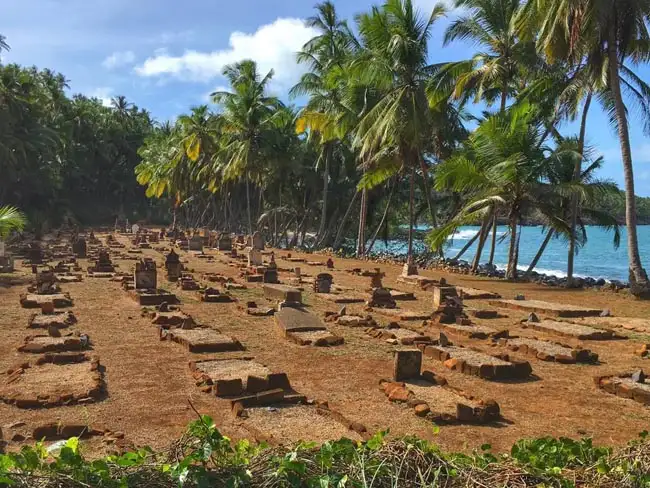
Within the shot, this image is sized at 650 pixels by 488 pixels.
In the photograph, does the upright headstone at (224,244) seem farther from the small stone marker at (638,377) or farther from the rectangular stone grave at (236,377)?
the small stone marker at (638,377)

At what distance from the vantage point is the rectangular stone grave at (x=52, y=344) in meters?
9.16

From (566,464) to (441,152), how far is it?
2303 cm

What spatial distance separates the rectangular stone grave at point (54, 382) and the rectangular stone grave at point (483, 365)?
443 centimetres

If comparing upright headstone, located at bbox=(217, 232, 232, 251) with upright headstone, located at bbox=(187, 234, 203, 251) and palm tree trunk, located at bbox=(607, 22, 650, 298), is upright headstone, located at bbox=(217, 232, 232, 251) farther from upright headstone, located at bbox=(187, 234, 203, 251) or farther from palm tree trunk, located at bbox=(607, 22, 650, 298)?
palm tree trunk, located at bbox=(607, 22, 650, 298)

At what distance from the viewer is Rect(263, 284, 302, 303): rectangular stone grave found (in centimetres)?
1390

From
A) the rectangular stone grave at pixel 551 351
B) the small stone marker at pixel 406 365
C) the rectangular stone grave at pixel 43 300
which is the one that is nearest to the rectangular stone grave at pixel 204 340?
the small stone marker at pixel 406 365

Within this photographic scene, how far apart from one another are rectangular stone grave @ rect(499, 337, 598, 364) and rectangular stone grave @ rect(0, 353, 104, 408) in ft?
19.5

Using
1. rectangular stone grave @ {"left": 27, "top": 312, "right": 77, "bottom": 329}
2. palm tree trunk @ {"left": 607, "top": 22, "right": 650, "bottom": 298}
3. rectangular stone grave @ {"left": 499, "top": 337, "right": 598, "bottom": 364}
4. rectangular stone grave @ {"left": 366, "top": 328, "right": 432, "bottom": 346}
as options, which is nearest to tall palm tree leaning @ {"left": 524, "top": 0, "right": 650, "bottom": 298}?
palm tree trunk @ {"left": 607, "top": 22, "right": 650, "bottom": 298}

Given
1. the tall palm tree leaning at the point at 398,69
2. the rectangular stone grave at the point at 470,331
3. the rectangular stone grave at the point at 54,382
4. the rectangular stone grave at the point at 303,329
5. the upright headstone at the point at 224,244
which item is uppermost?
the tall palm tree leaning at the point at 398,69

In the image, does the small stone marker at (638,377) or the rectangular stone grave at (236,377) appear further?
the small stone marker at (638,377)

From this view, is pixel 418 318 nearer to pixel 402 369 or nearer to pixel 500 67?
pixel 402 369

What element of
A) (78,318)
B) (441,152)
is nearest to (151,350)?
(78,318)

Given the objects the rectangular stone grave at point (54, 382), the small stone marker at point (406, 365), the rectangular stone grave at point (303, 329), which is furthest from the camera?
the rectangular stone grave at point (303, 329)

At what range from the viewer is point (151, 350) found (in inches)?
371
